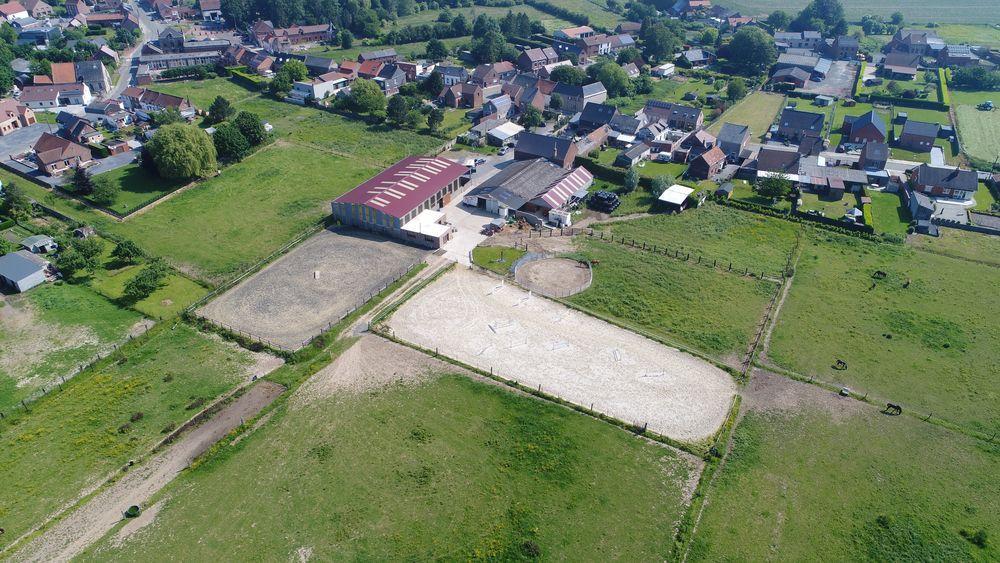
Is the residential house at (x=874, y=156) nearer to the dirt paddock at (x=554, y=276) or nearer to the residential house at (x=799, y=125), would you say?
the residential house at (x=799, y=125)

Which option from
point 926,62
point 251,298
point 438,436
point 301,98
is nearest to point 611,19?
point 926,62

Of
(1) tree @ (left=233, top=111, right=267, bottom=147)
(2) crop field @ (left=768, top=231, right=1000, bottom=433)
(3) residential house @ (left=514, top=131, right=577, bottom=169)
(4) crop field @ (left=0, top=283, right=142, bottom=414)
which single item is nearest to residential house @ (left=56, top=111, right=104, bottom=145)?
(1) tree @ (left=233, top=111, right=267, bottom=147)

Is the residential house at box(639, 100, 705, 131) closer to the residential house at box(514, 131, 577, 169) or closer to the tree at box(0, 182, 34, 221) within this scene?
the residential house at box(514, 131, 577, 169)

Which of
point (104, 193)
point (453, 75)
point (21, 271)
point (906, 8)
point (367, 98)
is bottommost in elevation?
point (21, 271)

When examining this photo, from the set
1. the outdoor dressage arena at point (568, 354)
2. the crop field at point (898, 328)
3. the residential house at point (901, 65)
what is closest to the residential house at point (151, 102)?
the outdoor dressage arena at point (568, 354)

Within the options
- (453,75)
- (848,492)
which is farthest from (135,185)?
(848,492)

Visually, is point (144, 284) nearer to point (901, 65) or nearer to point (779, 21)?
point (901, 65)

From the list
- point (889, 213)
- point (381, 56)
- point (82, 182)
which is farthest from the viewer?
point (381, 56)
